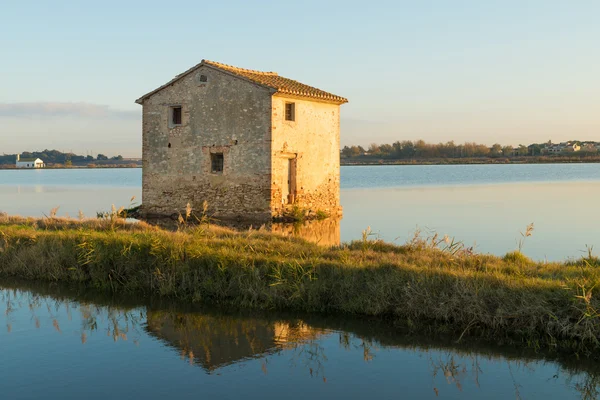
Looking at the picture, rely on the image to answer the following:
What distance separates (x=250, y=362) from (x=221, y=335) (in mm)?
1119

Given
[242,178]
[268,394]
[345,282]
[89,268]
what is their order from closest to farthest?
1. [268,394]
2. [345,282]
3. [89,268]
4. [242,178]

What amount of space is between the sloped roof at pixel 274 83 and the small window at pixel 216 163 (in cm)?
275

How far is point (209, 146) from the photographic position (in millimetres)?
20203

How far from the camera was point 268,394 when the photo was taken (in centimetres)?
635

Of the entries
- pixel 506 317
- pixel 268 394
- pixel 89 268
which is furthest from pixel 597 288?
pixel 89 268

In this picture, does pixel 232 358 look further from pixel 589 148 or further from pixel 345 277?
pixel 589 148

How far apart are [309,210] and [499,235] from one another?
22.7ft

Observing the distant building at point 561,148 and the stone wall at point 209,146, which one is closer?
the stone wall at point 209,146

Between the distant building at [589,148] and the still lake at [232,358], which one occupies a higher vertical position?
the distant building at [589,148]

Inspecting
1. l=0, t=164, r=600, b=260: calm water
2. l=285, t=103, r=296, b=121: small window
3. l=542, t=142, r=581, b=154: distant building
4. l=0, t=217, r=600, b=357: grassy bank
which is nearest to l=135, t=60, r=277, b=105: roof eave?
l=285, t=103, r=296, b=121: small window

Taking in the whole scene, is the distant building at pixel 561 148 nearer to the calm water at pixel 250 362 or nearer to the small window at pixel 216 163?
the small window at pixel 216 163

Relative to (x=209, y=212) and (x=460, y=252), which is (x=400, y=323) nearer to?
(x=460, y=252)

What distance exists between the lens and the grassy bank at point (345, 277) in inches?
305

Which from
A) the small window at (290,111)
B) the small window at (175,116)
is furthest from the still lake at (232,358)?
the small window at (290,111)
